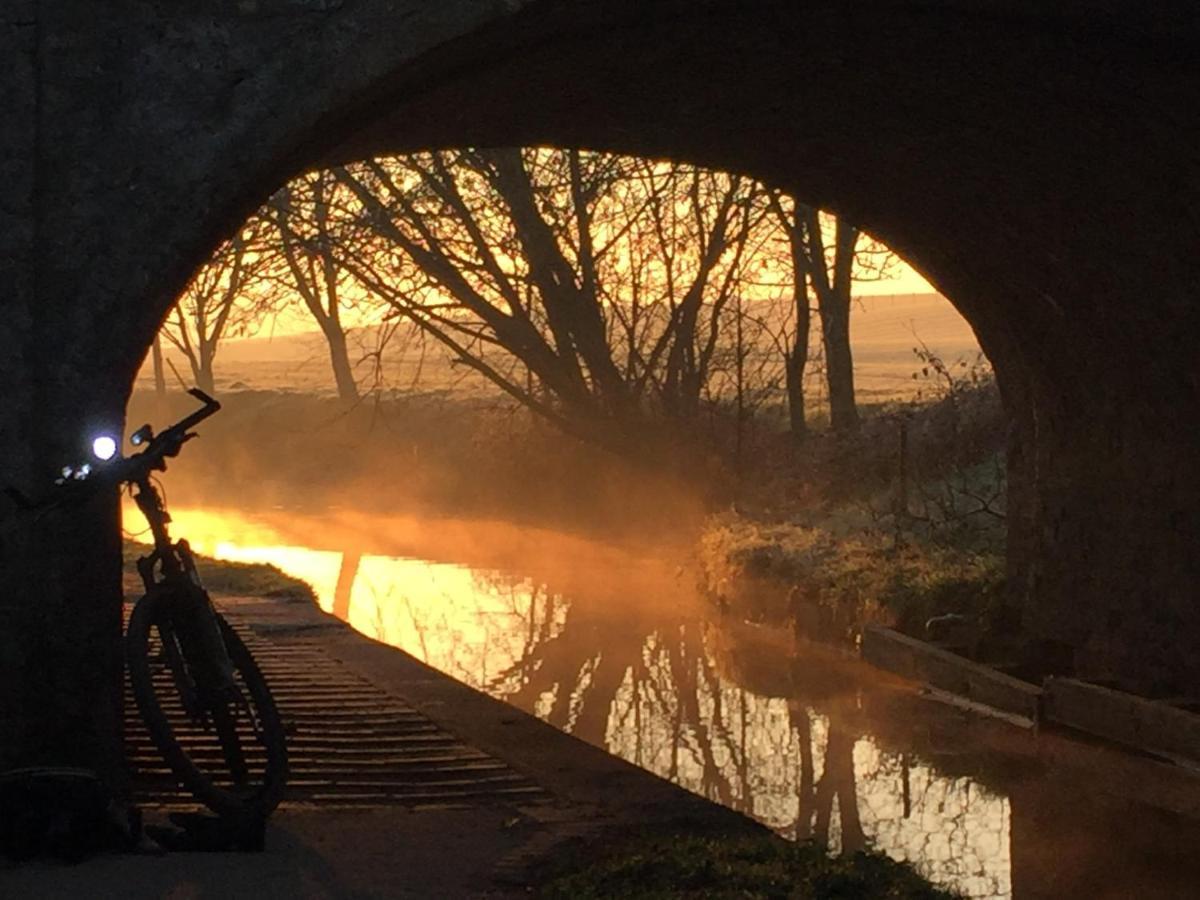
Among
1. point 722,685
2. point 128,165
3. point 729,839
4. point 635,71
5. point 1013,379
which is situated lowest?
point 722,685

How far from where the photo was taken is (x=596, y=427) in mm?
21500

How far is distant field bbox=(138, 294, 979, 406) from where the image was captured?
39.8 m

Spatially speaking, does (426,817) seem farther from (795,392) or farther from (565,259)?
(795,392)

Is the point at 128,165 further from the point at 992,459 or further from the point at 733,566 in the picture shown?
the point at 992,459

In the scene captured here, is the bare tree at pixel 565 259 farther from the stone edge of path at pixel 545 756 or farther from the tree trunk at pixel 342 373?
the tree trunk at pixel 342 373

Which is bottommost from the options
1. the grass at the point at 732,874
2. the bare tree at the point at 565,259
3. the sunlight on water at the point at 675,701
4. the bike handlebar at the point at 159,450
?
→ the sunlight on water at the point at 675,701

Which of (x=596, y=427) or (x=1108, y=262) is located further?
(x=596, y=427)

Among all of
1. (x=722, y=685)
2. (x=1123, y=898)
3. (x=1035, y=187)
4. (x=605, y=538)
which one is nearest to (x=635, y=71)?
(x=1035, y=187)

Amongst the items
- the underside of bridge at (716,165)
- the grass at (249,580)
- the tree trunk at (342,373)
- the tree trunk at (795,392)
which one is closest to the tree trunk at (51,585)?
the underside of bridge at (716,165)

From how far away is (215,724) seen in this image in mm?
6023

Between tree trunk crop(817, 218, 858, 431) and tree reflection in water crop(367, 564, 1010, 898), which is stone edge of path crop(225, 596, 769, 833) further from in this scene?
tree trunk crop(817, 218, 858, 431)

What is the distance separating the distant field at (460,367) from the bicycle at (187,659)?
13825 mm

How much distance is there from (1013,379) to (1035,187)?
267cm

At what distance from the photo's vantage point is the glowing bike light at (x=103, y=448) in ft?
18.9
